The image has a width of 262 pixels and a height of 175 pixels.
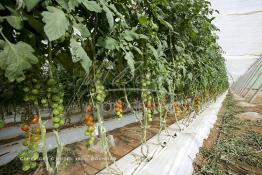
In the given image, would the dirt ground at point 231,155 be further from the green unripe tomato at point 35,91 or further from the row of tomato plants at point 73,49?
the green unripe tomato at point 35,91

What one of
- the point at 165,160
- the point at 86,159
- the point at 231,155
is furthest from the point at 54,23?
the point at 231,155

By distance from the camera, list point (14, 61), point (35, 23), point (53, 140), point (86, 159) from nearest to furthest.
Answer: point (14, 61) < point (35, 23) < point (86, 159) < point (53, 140)

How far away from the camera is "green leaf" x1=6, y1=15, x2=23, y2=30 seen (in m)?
0.99

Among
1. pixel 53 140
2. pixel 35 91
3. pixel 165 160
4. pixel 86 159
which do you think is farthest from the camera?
pixel 53 140

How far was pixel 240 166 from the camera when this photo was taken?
3248mm

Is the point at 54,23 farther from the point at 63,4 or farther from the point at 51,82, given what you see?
the point at 51,82

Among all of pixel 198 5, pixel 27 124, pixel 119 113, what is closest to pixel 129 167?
pixel 119 113

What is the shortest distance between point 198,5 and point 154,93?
1249mm

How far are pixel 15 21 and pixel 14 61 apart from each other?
180 mm

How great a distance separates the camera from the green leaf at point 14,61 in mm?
927

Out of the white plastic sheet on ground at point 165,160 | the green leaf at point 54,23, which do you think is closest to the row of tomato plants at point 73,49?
the green leaf at point 54,23

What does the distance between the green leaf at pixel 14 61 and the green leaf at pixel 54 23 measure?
0.40ft

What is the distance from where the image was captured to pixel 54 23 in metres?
1.01

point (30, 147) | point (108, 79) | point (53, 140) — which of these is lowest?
point (53, 140)
